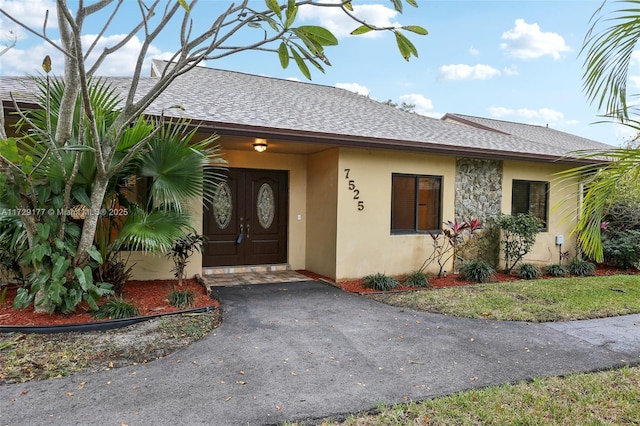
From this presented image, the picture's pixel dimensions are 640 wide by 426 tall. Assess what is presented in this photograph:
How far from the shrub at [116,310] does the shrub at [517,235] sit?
7.86m

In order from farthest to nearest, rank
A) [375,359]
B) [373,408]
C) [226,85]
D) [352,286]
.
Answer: [226,85] → [352,286] → [375,359] → [373,408]

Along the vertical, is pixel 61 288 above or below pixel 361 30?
below

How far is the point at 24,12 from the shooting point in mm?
4617

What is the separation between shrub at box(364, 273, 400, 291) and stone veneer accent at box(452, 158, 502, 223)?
271 cm

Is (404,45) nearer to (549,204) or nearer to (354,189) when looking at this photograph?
(354,189)

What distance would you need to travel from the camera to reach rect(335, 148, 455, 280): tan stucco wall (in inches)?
306

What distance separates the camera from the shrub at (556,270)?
9.28 m

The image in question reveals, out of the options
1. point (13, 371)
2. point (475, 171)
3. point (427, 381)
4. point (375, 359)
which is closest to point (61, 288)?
point (13, 371)

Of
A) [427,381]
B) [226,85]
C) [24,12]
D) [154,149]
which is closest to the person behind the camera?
[427,381]

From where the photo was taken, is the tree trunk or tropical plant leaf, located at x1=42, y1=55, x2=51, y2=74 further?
the tree trunk

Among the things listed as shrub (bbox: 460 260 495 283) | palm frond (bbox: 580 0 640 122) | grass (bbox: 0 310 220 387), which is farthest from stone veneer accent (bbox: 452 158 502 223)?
grass (bbox: 0 310 220 387)

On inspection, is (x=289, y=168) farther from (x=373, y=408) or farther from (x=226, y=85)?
(x=373, y=408)

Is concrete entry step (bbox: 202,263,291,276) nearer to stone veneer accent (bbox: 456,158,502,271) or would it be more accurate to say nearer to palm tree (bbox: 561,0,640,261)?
stone veneer accent (bbox: 456,158,502,271)

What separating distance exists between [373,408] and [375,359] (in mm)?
1011
